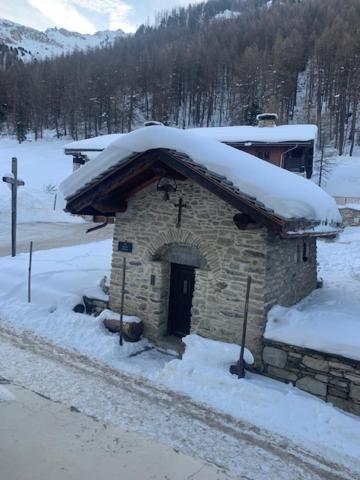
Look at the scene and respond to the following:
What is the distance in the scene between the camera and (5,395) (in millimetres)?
5672


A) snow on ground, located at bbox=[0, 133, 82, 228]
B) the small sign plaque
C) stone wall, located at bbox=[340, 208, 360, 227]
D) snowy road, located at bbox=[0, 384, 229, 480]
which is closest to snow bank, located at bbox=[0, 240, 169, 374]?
the small sign plaque

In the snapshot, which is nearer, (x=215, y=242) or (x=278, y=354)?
(x=278, y=354)

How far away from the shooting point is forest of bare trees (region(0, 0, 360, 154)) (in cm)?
4012

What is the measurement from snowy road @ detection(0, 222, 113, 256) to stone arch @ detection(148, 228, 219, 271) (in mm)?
9349

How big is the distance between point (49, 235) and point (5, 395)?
1612 centimetres

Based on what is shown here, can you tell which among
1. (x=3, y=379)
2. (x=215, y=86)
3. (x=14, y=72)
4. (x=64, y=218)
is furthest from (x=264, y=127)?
(x=14, y=72)

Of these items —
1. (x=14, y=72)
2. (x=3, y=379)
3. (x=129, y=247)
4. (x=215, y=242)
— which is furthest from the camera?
(x=14, y=72)

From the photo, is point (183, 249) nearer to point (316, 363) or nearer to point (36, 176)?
point (316, 363)

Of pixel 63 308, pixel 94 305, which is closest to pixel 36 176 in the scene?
pixel 63 308

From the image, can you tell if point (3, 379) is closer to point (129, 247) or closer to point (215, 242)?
point (129, 247)

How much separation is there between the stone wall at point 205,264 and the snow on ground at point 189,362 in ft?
1.69

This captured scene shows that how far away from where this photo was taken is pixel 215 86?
49.8m

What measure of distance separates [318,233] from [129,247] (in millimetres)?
3981

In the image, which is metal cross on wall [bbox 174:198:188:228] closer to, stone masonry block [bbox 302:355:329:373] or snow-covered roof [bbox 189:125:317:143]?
stone masonry block [bbox 302:355:329:373]
